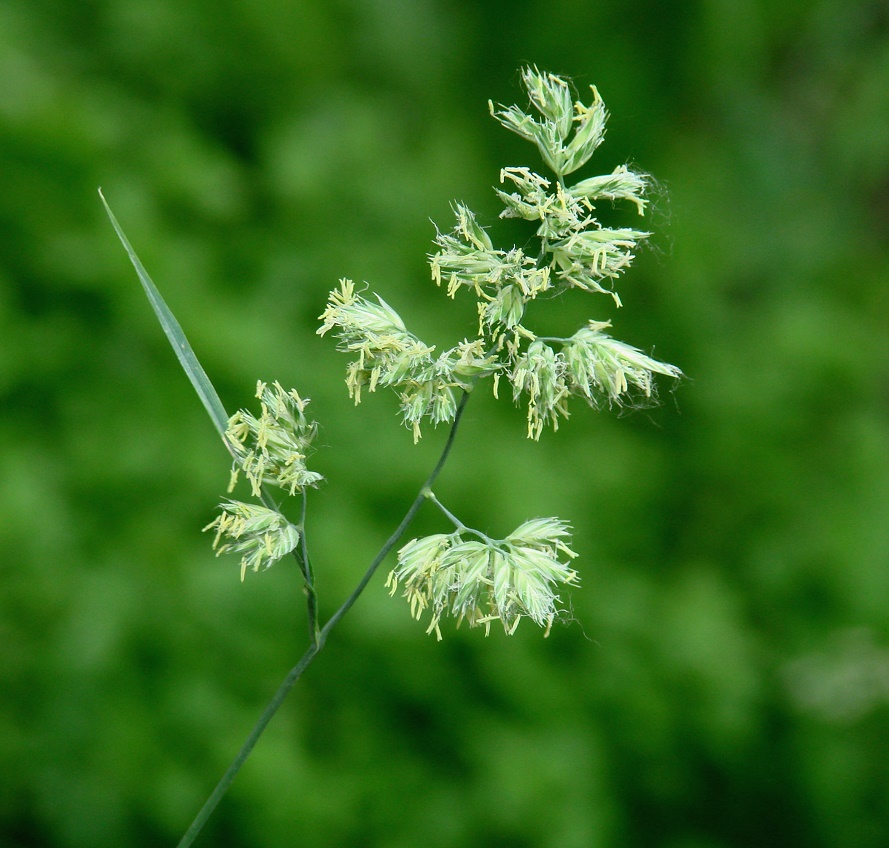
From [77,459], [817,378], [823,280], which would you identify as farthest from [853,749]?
[77,459]

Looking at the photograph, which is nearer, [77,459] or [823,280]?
[77,459]

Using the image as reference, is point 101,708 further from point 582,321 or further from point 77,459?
point 582,321

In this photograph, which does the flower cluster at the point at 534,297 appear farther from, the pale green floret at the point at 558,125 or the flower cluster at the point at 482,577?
the flower cluster at the point at 482,577

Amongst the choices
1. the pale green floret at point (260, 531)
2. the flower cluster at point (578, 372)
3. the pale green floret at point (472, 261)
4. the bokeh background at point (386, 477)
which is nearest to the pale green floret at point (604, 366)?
the flower cluster at point (578, 372)

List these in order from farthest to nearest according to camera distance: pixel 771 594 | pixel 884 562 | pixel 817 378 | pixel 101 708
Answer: pixel 817 378, pixel 771 594, pixel 884 562, pixel 101 708

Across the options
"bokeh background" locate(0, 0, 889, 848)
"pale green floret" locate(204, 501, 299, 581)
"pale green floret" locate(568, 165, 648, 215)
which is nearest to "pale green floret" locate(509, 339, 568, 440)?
"pale green floret" locate(568, 165, 648, 215)

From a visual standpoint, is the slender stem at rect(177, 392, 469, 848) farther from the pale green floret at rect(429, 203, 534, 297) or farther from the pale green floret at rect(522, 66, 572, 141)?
the pale green floret at rect(522, 66, 572, 141)

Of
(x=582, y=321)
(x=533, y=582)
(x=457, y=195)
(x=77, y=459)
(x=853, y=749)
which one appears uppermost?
(x=457, y=195)
